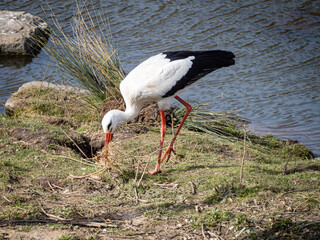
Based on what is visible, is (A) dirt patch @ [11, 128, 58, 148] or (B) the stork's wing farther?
(A) dirt patch @ [11, 128, 58, 148]

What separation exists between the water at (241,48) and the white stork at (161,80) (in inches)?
73.6

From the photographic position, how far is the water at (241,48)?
312 inches

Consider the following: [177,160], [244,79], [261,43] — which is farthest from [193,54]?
[261,43]

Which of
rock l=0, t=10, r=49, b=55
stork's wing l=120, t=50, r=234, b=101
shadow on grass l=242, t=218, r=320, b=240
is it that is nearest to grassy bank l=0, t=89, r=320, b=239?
shadow on grass l=242, t=218, r=320, b=240

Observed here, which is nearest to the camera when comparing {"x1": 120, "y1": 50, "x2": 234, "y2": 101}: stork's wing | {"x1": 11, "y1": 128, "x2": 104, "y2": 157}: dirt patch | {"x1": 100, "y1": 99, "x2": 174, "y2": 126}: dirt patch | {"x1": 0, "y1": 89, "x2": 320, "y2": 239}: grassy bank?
{"x1": 0, "y1": 89, "x2": 320, "y2": 239}: grassy bank

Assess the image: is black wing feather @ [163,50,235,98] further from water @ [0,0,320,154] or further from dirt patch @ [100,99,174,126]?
water @ [0,0,320,154]

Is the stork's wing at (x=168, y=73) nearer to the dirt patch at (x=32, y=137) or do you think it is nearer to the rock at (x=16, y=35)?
the dirt patch at (x=32, y=137)

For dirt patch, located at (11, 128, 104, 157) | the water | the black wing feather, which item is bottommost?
the water

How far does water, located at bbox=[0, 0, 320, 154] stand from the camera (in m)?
7.92

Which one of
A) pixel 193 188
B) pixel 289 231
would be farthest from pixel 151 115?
pixel 289 231

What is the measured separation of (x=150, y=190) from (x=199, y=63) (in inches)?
71.6

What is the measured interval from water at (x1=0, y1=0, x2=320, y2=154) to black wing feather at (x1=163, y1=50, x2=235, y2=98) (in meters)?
1.83

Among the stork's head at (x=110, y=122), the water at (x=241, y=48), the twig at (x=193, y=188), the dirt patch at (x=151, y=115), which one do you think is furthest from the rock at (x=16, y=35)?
the twig at (x=193, y=188)

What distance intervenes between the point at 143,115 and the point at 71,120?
45.1 inches
